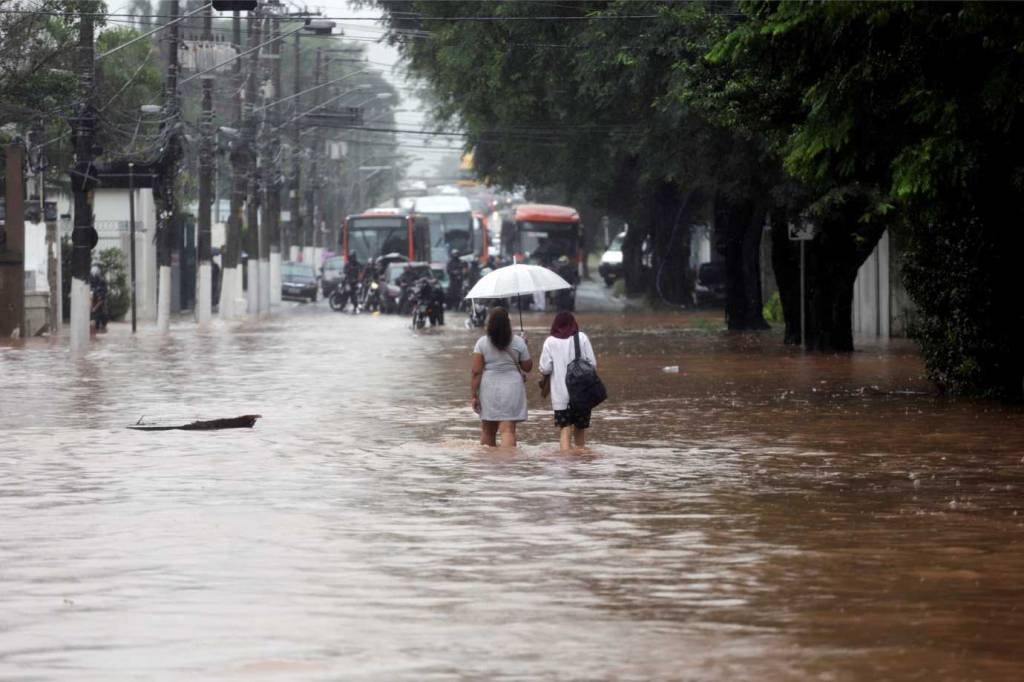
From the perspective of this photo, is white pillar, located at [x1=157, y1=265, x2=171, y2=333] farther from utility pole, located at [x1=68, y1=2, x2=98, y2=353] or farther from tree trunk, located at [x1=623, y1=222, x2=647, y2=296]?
tree trunk, located at [x1=623, y1=222, x2=647, y2=296]

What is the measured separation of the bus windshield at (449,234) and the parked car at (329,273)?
4027mm

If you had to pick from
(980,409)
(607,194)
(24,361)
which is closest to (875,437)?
(980,409)

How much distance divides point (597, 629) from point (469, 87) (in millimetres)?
41618

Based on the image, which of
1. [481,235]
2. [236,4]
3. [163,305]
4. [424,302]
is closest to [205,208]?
[424,302]

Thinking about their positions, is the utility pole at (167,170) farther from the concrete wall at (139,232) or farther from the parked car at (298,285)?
the parked car at (298,285)

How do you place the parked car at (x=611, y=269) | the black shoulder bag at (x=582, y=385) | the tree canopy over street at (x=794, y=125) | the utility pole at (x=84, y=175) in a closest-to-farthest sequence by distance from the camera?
the black shoulder bag at (x=582, y=385) < the tree canopy over street at (x=794, y=125) < the utility pole at (x=84, y=175) < the parked car at (x=611, y=269)

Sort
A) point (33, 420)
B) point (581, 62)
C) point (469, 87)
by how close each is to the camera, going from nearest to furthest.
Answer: point (33, 420)
point (581, 62)
point (469, 87)

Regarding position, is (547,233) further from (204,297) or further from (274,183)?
(204,297)

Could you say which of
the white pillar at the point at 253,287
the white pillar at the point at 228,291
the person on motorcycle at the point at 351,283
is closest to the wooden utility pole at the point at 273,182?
the person on motorcycle at the point at 351,283

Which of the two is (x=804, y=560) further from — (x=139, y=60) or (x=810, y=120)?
(x=139, y=60)

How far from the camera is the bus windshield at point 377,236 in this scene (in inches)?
2896

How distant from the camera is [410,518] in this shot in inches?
534

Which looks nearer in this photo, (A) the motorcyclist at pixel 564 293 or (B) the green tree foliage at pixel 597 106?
(B) the green tree foliage at pixel 597 106

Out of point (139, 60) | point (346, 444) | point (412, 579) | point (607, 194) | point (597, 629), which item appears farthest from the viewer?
point (139, 60)
